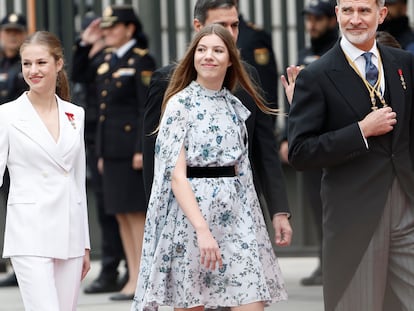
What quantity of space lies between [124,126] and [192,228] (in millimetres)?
3542

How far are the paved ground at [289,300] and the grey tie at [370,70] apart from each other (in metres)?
3.07

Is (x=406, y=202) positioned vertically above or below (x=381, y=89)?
below

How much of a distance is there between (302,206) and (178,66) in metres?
4.94

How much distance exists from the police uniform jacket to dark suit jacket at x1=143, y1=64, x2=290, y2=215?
8.69 feet

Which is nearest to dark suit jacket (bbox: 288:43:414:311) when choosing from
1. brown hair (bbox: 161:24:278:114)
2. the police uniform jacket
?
brown hair (bbox: 161:24:278:114)

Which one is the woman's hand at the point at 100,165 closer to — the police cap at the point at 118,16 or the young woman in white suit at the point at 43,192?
the police cap at the point at 118,16

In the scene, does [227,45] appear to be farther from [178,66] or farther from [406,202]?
[406,202]

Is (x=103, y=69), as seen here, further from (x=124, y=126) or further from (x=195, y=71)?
(x=195, y=71)

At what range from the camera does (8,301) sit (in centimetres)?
957

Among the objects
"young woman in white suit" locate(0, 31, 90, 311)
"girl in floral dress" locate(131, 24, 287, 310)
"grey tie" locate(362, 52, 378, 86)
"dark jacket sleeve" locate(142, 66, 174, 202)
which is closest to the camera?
"grey tie" locate(362, 52, 378, 86)

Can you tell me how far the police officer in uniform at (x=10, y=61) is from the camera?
403 inches

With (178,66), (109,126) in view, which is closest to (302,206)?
(109,126)

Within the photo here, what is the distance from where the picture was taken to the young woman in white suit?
19.6ft

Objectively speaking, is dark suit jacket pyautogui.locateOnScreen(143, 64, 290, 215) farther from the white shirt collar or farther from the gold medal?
the gold medal
